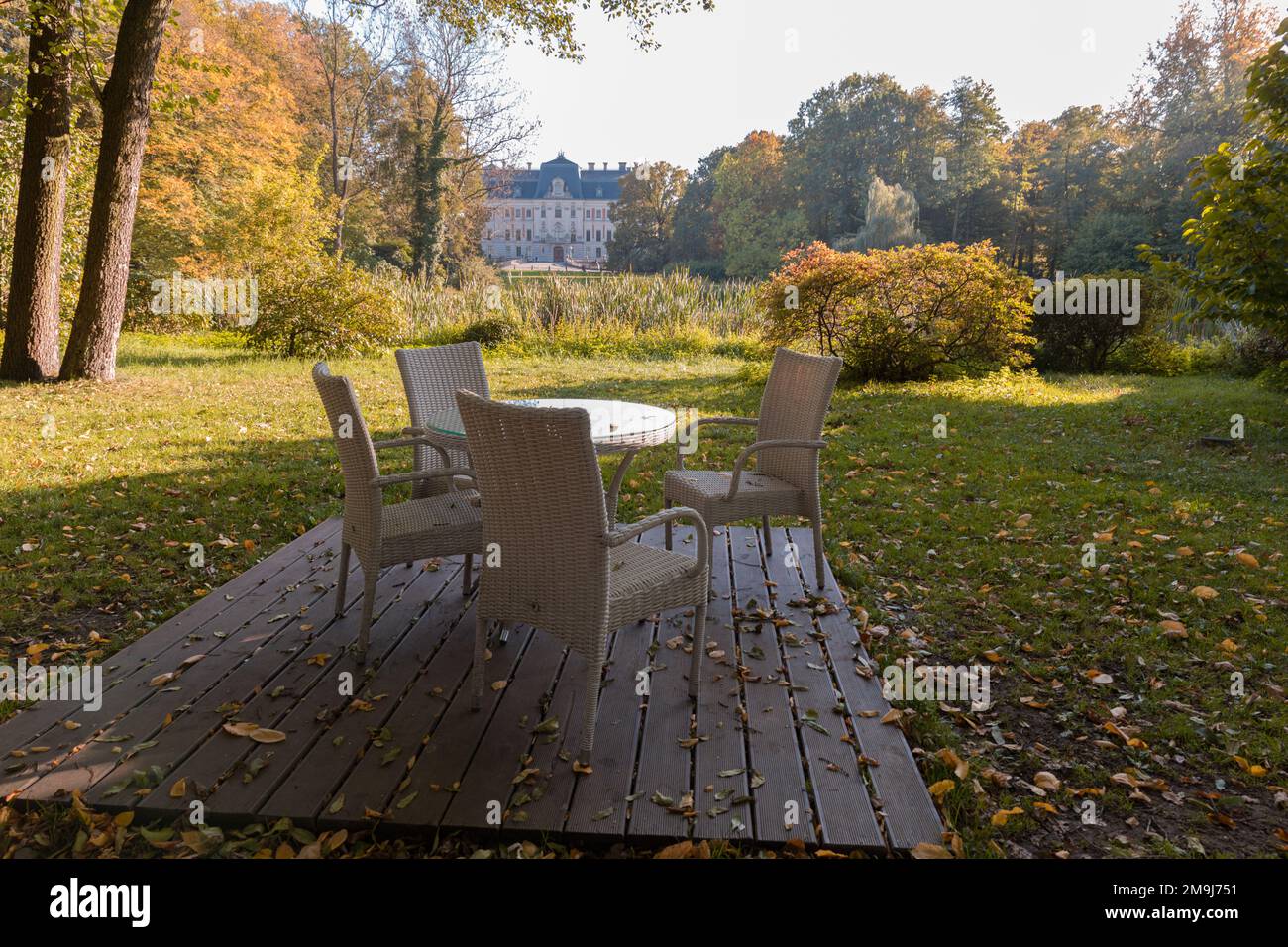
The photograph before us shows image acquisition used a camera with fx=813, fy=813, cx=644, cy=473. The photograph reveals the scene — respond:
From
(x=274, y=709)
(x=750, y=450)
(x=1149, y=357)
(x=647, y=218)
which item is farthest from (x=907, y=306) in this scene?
(x=647, y=218)

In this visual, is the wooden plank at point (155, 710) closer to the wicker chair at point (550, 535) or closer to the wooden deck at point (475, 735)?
the wooden deck at point (475, 735)

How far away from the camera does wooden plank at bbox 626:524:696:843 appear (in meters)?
2.07

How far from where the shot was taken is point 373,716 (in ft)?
8.42

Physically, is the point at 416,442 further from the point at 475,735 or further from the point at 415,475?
the point at 475,735

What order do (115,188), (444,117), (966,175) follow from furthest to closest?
(966,175) → (444,117) → (115,188)

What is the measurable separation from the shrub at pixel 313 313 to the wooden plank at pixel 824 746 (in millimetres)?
10429

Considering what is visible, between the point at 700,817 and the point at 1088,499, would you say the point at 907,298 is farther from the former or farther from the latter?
the point at 700,817

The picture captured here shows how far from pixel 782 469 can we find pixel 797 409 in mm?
292

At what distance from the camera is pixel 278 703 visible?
2.64 meters

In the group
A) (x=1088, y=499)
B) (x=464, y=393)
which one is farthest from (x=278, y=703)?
(x=1088, y=499)

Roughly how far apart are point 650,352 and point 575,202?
61.7 meters

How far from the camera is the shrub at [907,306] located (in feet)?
33.2

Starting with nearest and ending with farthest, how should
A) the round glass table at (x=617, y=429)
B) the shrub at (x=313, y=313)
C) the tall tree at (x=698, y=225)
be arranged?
the round glass table at (x=617, y=429)
the shrub at (x=313, y=313)
the tall tree at (x=698, y=225)

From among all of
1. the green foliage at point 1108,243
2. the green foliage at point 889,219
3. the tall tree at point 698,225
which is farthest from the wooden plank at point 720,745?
the tall tree at point 698,225
